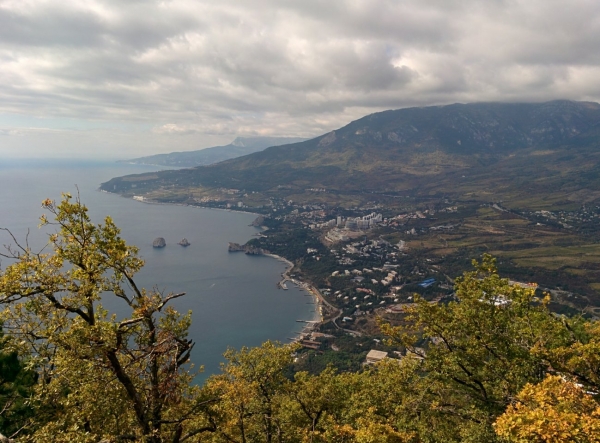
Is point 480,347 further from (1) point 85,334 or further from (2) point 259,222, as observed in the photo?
(2) point 259,222

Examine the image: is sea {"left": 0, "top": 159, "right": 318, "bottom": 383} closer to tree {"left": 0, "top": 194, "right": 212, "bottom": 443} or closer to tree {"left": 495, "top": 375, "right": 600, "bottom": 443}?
tree {"left": 0, "top": 194, "right": 212, "bottom": 443}

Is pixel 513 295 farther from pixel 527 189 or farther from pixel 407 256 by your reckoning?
pixel 527 189

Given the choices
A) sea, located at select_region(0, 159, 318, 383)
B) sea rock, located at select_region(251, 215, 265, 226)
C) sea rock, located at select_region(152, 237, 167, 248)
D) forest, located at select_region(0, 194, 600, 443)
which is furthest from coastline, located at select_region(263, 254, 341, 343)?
sea rock, located at select_region(251, 215, 265, 226)

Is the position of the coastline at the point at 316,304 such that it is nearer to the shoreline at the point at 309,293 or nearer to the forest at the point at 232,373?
the shoreline at the point at 309,293

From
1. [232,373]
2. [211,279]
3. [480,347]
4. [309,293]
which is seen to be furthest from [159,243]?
[480,347]

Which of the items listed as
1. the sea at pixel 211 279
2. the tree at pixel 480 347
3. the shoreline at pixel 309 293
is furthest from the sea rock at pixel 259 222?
the tree at pixel 480 347

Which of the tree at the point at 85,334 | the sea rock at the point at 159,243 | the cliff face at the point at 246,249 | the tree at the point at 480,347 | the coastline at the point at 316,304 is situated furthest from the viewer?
the cliff face at the point at 246,249
